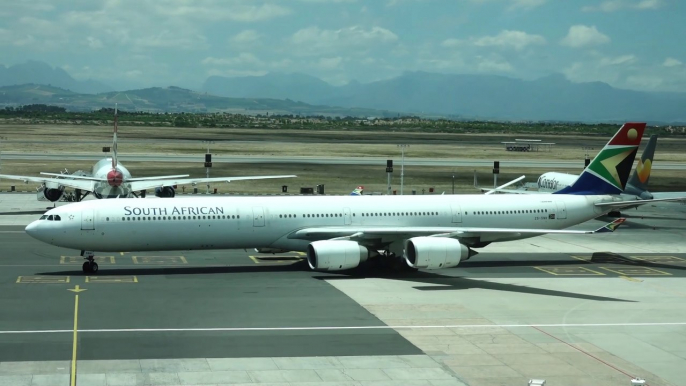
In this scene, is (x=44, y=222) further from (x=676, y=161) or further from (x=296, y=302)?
(x=676, y=161)

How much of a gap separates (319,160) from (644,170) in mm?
74176

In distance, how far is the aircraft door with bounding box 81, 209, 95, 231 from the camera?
40.7m

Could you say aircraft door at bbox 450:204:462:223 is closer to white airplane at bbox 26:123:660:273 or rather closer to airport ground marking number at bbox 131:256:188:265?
white airplane at bbox 26:123:660:273

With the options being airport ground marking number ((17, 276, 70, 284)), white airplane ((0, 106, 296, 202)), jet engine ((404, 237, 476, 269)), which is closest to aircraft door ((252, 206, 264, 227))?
jet engine ((404, 237, 476, 269))

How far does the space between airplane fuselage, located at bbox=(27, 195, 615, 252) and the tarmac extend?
1.82 metres

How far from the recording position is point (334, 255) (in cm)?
Answer: 4141

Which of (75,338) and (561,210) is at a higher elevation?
(561,210)

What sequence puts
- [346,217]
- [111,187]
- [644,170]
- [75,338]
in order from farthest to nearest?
[111,187], [644,170], [346,217], [75,338]

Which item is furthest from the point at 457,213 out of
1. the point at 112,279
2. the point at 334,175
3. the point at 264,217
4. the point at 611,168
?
the point at 334,175

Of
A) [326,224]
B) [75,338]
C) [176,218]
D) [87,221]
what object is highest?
[176,218]

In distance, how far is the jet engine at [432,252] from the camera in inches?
1626

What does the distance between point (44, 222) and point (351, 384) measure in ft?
71.1

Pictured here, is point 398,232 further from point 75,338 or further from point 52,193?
point 52,193

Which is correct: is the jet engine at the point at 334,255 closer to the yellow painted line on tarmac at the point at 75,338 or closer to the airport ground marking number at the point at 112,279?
the airport ground marking number at the point at 112,279
